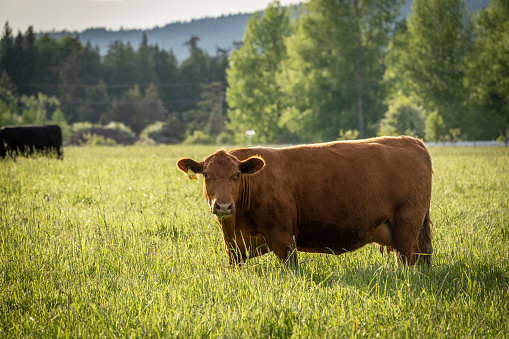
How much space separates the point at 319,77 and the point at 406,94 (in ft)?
34.1

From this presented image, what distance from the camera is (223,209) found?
4.89 m

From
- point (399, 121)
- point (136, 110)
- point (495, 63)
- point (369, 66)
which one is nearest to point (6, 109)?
point (136, 110)

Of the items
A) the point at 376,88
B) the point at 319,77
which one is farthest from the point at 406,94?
the point at 319,77

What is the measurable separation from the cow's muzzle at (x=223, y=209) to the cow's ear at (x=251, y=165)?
56 centimetres

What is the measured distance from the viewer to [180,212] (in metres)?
8.18

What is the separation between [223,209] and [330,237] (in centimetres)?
142

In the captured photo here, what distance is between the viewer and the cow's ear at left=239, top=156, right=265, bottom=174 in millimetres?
5297

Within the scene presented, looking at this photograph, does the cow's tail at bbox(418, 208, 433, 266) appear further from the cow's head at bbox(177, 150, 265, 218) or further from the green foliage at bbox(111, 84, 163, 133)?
the green foliage at bbox(111, 84, 163, 133)

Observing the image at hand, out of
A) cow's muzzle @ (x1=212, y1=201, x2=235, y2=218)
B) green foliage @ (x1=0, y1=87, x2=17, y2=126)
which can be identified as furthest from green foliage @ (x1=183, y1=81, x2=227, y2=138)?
cow's muzzle @ (x1=212, y1=201, x2=235, y2=218)

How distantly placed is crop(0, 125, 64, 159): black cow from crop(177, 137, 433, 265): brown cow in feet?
54.4

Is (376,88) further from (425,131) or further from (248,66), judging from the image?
(248,66)

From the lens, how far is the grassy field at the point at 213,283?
3.71 metres

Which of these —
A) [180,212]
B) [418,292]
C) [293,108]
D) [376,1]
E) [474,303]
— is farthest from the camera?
[293,108]

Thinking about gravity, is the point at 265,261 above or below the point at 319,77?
below
